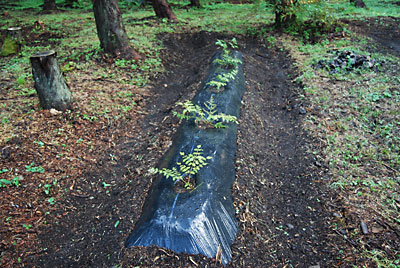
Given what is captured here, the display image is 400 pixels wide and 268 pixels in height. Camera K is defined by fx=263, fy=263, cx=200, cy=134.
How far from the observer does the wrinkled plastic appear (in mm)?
2262

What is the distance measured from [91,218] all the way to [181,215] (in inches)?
46.3

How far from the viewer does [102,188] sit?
3.32 m

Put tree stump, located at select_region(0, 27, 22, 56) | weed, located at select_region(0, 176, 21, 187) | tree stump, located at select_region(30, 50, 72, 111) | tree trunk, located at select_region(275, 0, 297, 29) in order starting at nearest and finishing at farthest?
weed, located at select_region(0, 176, 21, 187) → tree stump, located at select_region(30, 50, 72, 111) → tree stump, located at select_region(0, 27, 22, 56) → tree trunk, located at select_region(275, 0, 297, 29)

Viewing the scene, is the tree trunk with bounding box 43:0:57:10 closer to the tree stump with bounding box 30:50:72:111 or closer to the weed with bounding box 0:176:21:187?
the tree stump with bounding box 30:50:72:111

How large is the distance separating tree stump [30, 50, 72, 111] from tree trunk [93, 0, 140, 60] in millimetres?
2233

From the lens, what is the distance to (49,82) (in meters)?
3.96

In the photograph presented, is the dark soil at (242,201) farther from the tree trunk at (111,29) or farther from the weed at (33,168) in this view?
the tree trunk at (111,29)

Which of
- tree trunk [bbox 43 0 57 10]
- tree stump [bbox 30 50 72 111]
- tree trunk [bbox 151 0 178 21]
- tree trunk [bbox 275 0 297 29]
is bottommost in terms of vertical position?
tree stump [bbox 30 50 72 111]

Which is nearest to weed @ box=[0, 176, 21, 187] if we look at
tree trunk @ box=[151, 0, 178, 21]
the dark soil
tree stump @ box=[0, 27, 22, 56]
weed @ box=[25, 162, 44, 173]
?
weed @ box=[25, 162, 44, 173]

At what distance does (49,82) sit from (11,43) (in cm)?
396

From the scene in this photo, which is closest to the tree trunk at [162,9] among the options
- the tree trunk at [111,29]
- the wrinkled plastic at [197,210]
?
the tree trunk at [111,29]

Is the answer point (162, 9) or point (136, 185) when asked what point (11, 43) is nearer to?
point (162, 9)

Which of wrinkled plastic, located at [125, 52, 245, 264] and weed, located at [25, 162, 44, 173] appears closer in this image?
wrinkled plastic, located at [125, 52, 245, 264]

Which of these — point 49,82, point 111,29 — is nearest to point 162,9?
point 111,29
